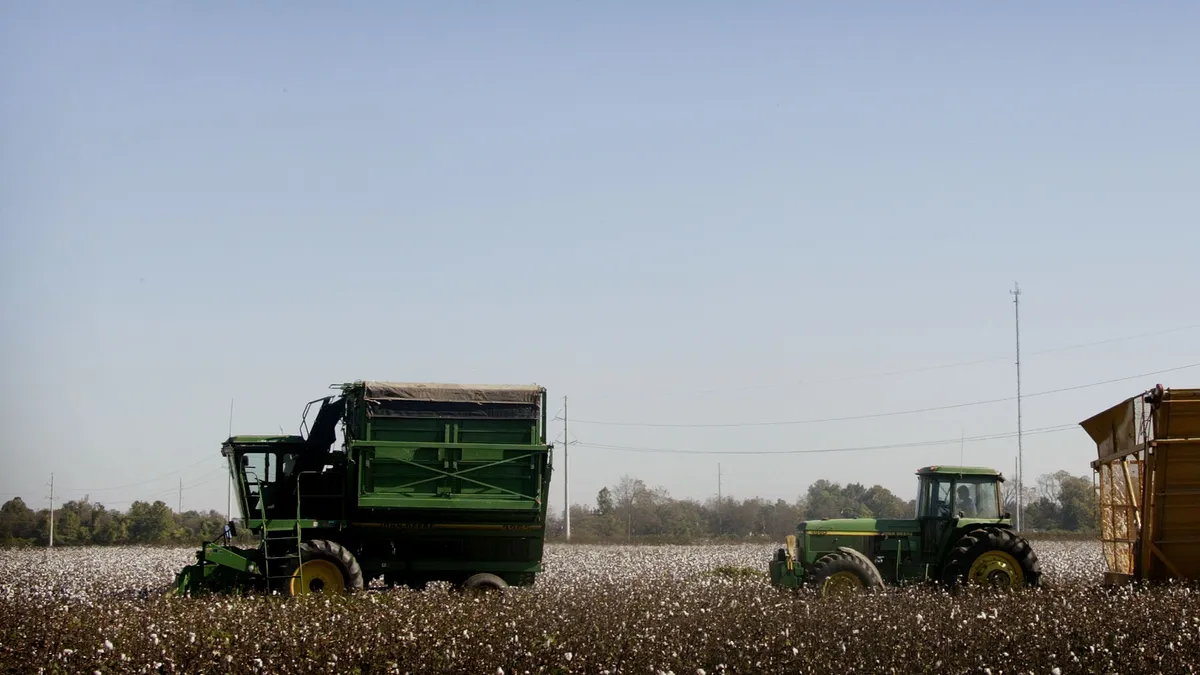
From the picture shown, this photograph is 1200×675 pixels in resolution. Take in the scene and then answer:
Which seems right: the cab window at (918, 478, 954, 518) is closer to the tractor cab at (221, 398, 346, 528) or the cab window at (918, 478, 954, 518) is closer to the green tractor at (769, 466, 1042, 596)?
the green tractor at (769, 466, 1042, 596)

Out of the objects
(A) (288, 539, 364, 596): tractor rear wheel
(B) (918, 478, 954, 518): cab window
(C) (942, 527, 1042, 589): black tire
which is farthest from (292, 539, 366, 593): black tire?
(B) (918, 478, 954, 518): cab window

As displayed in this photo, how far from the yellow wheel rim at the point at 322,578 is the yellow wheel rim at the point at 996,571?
956 centimetres

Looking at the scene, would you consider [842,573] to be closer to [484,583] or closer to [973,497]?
[973,497]

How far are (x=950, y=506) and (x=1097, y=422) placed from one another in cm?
330

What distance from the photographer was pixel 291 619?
48.8 ft

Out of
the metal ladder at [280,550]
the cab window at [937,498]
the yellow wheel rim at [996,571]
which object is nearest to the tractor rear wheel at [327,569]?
the metal ladder at [280,550]

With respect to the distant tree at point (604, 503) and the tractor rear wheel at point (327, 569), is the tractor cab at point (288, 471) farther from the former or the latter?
the distant tree at point (604, 503)

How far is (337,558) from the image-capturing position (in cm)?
1866

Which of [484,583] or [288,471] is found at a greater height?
[288,471]

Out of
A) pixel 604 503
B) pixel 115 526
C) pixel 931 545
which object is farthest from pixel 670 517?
pixel 931 545

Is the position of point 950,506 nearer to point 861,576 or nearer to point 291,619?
point 861,576

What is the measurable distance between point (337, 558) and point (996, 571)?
10064 mm

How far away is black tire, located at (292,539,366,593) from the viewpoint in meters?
18.6

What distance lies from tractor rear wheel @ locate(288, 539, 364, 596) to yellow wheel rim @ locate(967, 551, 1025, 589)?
9.38m
